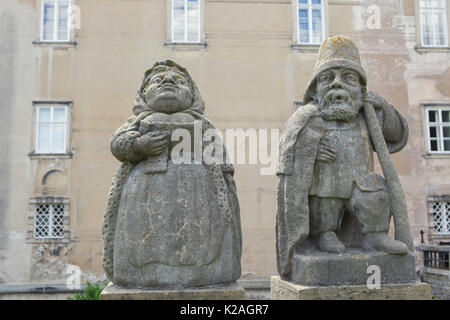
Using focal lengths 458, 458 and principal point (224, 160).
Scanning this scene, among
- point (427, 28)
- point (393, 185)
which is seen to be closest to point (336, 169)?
point (393, 185)

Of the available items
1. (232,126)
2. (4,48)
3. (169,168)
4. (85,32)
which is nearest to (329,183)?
(169,168)

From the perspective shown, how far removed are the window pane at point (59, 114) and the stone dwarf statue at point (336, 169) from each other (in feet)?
35.8

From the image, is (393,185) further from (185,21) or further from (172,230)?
(185,21)

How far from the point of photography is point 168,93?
4.23m

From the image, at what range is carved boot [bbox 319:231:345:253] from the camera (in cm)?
405

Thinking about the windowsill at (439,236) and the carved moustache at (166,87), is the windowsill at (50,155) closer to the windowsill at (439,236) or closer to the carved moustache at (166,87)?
the carved moustache at (166,87)

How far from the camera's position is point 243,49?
14.3 meters

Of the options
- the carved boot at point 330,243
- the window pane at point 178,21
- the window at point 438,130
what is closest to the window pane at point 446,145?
the window at point 438,130

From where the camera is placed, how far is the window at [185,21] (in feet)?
47.1

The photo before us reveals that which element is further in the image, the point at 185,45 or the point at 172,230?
the point at 185,45

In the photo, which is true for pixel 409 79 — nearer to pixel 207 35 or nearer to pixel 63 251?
pixel 207 35

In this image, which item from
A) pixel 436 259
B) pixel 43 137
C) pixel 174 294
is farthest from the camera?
pixel 43 137

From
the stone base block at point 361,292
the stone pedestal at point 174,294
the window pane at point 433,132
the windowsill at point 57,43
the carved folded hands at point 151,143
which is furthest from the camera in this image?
the window pane at point 433,132

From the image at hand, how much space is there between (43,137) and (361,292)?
12.1 m
